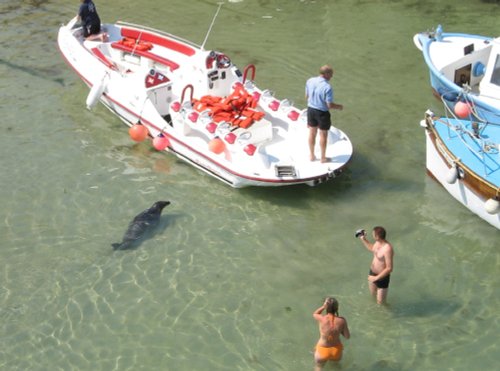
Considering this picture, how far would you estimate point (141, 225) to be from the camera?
10.4 metres

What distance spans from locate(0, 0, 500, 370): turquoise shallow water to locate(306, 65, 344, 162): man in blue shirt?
919 mm

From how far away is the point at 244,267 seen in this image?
967 centimetres

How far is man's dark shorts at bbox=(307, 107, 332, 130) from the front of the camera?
10680 millimetres

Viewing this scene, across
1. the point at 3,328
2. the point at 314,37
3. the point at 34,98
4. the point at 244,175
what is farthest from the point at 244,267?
the point at 314,37

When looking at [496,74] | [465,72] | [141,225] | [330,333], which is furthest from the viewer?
[465,72]

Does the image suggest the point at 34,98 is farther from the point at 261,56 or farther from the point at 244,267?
the point at 244,267

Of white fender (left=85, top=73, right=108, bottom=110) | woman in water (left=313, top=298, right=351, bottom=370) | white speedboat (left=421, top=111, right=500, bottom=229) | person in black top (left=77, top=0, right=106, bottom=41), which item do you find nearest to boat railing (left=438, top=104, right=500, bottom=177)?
white speedboat (left=421, top=111, right=500, bottom=229)

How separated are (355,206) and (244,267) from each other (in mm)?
2366

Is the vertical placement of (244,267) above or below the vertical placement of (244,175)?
below

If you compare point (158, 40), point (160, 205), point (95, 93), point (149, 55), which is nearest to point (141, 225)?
point (160, 205)

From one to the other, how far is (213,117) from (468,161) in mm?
4427

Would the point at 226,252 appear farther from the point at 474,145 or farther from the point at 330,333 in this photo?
the point at 474,145

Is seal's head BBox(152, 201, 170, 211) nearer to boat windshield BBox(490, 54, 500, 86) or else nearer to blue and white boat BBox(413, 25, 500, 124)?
blue and white boat BBox(413, 25, 500, 124)

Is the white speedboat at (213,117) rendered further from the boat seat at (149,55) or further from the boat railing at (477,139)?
the boat railing at (477,139)
